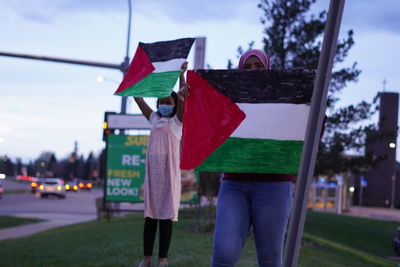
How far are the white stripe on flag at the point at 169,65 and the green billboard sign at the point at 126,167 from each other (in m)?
12.0

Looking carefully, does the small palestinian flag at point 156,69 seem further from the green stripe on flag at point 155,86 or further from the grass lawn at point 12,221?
the grass lawn at point 12,221

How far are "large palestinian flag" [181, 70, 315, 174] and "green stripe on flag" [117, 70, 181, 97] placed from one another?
24cm

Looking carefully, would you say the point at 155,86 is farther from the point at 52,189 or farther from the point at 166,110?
the point at 52,189

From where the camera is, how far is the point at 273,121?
13.0 ft

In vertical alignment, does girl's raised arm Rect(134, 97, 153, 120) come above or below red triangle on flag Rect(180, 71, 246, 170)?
above

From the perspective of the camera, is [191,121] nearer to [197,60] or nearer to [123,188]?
[197,60]

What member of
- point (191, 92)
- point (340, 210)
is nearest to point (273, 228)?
point (191, 92)

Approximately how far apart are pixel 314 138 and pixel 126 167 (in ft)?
45.8

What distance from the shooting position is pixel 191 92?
164 inches

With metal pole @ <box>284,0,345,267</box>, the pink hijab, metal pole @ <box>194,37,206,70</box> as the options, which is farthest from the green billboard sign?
metal pole @ <box>284,0,345,267</box>

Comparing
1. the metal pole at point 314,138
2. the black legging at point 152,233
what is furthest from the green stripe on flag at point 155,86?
the black legging at point 152,233

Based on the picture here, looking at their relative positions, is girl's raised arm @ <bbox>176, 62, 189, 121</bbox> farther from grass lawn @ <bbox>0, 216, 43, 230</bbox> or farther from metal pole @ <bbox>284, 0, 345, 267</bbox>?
grass lawn @ <bbox>0, 216, 43, 230</bbox>

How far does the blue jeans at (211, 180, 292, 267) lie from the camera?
3928mm

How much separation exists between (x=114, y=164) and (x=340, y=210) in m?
41.3
